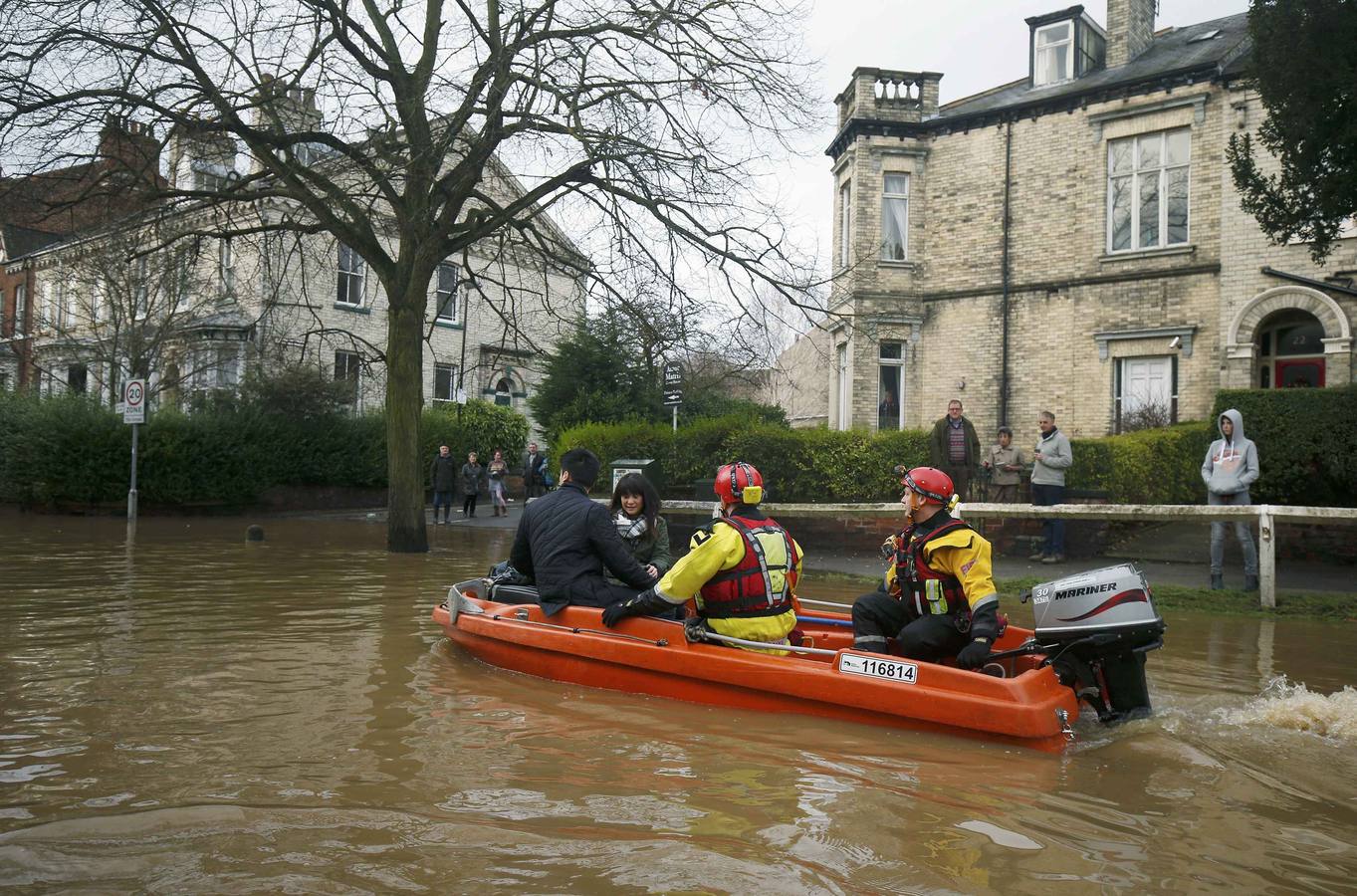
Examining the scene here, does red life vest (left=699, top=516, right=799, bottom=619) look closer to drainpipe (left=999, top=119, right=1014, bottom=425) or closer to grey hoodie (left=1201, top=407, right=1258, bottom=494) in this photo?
grey hoodie (left=1201, top=407, right=1258, bottom=494)

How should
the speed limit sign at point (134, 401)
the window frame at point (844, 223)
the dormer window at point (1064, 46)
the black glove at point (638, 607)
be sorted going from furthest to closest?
the window frame at point (844, 223) < the dormer window at point (1064, 46) < the speed limit sign at point (134, 401) < the black glove at point (638, 607)

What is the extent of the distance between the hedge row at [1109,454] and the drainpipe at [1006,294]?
15.1ft

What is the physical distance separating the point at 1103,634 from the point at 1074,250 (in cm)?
1737

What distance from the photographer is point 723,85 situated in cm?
1416

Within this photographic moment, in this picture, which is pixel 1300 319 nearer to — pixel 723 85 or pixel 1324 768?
pixel 723 85

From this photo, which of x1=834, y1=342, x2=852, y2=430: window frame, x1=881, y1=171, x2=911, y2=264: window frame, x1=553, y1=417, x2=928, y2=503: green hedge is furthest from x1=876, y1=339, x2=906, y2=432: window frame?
x1=553, y1=417, x2=928, y2=503: green hedge

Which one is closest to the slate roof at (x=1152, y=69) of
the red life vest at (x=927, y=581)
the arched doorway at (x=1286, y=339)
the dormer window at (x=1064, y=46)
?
the dormer window at (x=1064, y=46)

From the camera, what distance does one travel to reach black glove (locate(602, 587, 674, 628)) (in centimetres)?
689

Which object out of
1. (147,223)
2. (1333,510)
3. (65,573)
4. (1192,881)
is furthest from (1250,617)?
(147,223)

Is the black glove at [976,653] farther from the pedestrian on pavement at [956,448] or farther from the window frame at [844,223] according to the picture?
the window frame at [844,223]

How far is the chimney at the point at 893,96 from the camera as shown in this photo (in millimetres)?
23078

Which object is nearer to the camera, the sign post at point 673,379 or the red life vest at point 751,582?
the red life vest at point 751,582

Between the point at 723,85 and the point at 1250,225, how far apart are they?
426 inches

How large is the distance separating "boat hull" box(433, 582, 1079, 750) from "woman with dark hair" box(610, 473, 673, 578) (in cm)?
119
